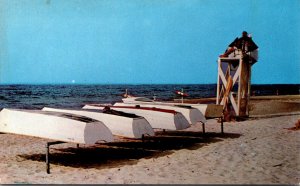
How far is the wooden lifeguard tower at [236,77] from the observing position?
1571cm

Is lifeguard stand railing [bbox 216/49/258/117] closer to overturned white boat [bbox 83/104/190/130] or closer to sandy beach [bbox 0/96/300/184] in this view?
sandy beach [bbox 0/96/300/184]

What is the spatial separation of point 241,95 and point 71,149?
27.9 ft

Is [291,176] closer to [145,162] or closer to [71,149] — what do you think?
[145,162]

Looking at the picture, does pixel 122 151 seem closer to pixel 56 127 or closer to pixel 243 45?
pixel 56 127

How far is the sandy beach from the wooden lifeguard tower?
10.1 feet

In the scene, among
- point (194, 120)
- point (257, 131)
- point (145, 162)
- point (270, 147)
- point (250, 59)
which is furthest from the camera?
point (250, 59)

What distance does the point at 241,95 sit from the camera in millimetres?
16219

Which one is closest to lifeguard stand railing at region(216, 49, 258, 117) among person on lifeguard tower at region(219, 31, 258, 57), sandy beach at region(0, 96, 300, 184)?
person on lifeguard tower at region(219, 31, 258, 57)

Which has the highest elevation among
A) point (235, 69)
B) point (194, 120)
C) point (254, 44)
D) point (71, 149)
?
point (254, 44)

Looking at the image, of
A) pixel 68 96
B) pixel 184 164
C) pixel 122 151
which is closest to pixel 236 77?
pixel 122 151

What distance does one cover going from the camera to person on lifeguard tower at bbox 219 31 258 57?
15672 mm

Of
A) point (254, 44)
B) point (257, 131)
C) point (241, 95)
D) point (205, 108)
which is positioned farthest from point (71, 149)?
point (254, 44)

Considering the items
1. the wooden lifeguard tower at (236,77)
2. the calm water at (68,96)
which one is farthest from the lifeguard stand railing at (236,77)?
the calm water at (68,96)

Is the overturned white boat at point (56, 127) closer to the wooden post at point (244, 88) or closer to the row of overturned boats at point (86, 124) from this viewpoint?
the row of overturned boats at point (86, 124)
